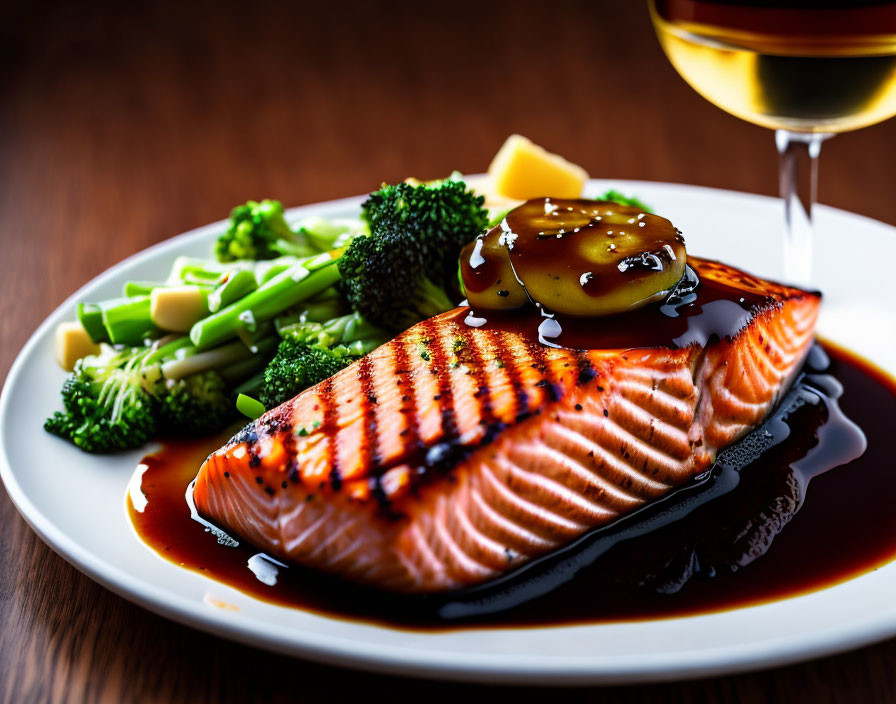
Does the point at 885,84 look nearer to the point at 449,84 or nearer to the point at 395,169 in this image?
the point at 395,169

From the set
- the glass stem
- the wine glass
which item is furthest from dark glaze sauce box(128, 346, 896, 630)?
the wine glass

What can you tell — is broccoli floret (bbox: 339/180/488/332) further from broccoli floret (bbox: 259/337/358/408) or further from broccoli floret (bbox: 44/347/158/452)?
broccoli floret (bbox: 44/347/158/452)

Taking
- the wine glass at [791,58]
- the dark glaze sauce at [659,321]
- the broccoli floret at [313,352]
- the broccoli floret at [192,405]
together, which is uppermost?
the wine glass at [791,58]

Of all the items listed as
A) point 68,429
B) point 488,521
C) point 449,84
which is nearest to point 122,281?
point 68,429

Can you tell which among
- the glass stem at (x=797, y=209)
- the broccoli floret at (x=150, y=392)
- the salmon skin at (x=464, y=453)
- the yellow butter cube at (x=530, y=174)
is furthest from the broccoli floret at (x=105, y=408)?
the glass stem at (x=797, y=209)

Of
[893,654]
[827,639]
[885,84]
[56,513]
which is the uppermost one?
[885,84]

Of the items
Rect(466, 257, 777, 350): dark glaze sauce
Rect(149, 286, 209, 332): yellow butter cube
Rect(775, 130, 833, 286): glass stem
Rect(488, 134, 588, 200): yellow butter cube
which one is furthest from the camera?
Rect(488, 134, 588, 200): yellow butter cube

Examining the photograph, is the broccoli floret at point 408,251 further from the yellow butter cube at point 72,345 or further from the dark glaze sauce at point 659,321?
the yellow butter cube at point 72,345
